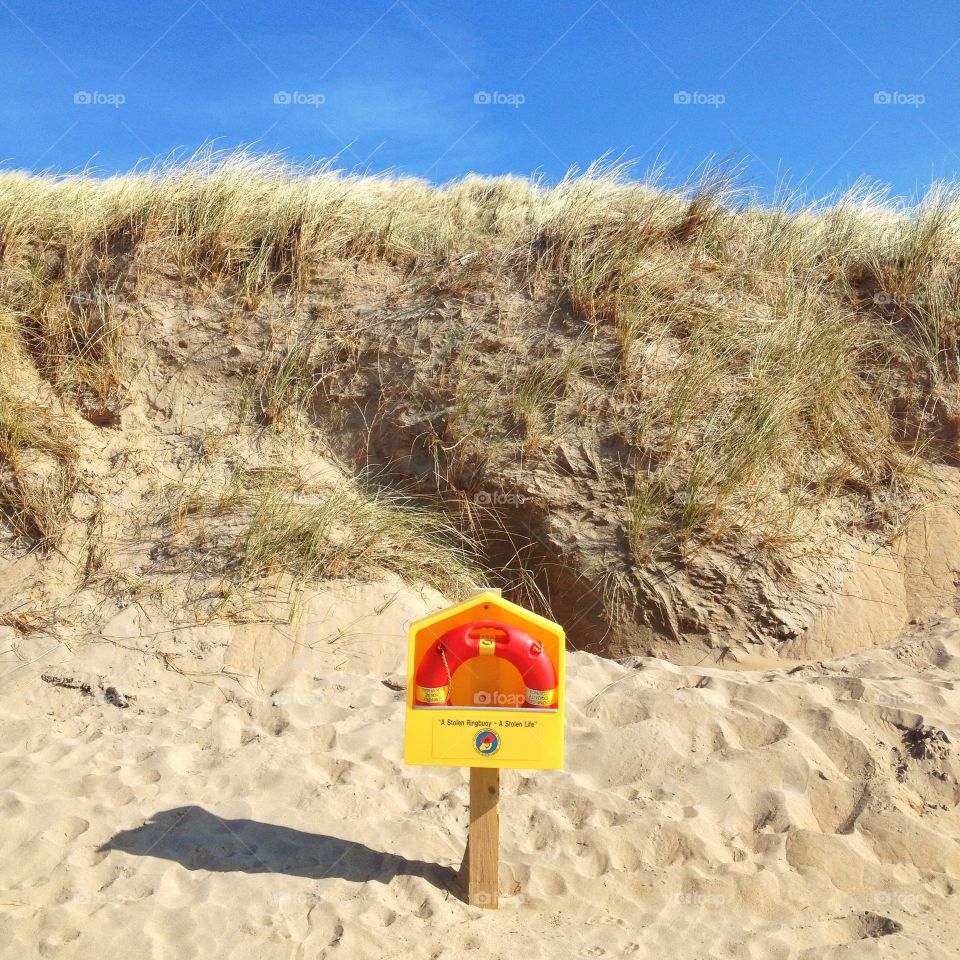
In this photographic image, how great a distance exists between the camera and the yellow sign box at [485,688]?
297 cm

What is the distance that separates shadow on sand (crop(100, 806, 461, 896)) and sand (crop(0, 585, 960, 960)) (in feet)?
0.04

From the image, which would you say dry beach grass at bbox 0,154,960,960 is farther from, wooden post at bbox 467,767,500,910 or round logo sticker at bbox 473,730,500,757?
round logo sticker at bbox 473,730,500,757

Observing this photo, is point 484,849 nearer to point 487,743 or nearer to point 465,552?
point 487,743

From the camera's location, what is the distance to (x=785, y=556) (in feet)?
17.9

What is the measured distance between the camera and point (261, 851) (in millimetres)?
3279

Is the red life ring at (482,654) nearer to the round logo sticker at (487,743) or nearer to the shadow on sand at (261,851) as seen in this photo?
the round logo sticker at (487,743)

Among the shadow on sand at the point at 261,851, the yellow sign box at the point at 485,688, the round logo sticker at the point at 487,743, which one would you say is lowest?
the shadow on sand at the point at 261,851

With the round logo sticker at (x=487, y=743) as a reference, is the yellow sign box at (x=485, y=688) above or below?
above

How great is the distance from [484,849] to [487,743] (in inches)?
15.2

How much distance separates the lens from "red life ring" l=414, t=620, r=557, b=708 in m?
2.99

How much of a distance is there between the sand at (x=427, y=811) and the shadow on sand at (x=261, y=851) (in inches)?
0.4

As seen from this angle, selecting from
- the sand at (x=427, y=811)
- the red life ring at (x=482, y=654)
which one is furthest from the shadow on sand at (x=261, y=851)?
the red life ring at (x=482, y=654)

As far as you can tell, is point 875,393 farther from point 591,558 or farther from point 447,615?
point 447,615

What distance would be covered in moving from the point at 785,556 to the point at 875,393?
5.39 ft
